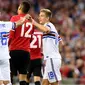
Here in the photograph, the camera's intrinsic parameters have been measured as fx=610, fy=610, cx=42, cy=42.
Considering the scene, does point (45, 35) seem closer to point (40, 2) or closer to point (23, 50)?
point (23, 50)

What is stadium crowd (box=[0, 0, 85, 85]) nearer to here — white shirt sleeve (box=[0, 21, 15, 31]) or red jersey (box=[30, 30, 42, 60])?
red jersey (box=[30, 30, 42, 60])

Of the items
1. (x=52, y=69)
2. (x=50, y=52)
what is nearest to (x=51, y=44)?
(x=50, y=52)

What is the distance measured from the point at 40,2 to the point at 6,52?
13.1m

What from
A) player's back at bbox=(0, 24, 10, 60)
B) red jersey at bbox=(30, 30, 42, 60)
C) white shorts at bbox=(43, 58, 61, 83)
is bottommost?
white shorts at bbox=(43, 58, 61, 83)

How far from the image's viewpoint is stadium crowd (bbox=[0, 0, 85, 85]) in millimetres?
21516

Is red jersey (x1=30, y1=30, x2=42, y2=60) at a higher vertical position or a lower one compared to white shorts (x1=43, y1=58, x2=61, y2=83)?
higher

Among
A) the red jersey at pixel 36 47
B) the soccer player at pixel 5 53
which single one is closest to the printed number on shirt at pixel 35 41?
the red jersey at pixel 36 47

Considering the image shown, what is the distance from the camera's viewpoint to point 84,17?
85.0ft

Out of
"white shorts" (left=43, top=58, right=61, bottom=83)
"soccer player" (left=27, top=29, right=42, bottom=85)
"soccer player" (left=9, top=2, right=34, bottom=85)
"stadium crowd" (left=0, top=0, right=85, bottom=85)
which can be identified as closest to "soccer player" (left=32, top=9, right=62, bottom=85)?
"white shorts" (left=43, top=58, right=61, bottom=83)

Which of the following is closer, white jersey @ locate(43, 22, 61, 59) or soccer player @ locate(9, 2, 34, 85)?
soccer player @ locate(9, 2, 34, 85)

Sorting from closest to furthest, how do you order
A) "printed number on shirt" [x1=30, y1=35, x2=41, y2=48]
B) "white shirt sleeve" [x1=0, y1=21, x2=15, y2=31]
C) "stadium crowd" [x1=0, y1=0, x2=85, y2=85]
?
"white shirt sleeve" [x1=0, y1=21, x2=15, y2=31] → "printed number on shirt" [x1=30, y1=35, x2=41, y2=48] → "stadium crowd" [x1=0, y1=0, x2=85, y2=85]

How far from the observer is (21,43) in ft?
49.1

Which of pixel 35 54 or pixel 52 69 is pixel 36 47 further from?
pixel 52 69

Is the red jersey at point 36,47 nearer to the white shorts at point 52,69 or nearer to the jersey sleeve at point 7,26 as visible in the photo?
the white shorts at point 52,69
